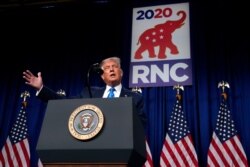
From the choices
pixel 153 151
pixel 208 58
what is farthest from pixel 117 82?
pixel 208 58

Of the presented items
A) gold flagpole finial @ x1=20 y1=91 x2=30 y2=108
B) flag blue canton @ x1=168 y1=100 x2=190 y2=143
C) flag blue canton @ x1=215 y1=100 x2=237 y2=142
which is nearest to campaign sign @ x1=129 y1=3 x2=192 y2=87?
flag blue canton @ x1=168 y1=100 x2=190 y2=143

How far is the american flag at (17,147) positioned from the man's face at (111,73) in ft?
10.8

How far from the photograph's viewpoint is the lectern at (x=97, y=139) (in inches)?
57.2

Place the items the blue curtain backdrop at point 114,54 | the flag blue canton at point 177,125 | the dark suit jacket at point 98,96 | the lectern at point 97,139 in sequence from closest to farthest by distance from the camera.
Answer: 1. the lectern at point 97,139
2. the dark suit jacket at point 98,96
3. the flag blue canton at point 177,125
4. the blue curtain backdrop at point 114,54

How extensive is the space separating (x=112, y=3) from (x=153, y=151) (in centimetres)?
264

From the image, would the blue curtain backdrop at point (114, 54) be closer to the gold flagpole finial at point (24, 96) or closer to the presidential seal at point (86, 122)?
the gold flagpole finial at point (24, 96)

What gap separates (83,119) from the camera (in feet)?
5.03

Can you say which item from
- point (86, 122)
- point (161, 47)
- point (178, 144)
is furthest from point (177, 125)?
point (86, 122)

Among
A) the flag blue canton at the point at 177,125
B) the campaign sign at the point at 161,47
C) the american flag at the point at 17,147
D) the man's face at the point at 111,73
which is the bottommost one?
the american flag at the point at 17,147

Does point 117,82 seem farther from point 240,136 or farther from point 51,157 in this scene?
point 240,136

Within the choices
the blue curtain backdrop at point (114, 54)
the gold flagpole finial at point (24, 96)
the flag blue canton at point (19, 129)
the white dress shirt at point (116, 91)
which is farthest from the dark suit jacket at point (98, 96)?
the gold flagpole finial at point (24, 96)

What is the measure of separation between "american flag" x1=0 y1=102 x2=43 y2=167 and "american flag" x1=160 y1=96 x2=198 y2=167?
185 cm

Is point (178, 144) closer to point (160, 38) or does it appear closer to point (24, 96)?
point (160, 38)

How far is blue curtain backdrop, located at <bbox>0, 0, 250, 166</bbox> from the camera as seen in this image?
512 centimetres
